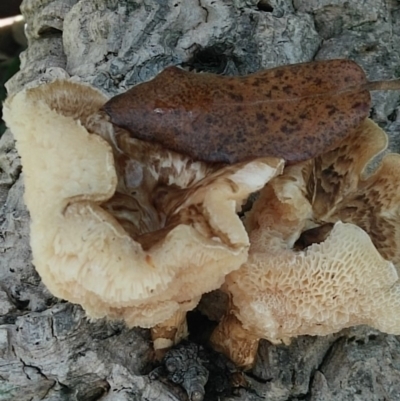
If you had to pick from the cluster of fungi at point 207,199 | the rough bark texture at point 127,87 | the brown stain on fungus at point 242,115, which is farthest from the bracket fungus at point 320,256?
the rough bark texture at point 127,87

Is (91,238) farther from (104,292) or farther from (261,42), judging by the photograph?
(261,42)

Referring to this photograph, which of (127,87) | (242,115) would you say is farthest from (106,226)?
(127,87)

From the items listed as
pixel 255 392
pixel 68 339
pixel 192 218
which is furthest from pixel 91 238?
pixel 255 392

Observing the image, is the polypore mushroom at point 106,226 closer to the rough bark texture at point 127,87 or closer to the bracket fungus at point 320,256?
the bracket fungus at point 320,256

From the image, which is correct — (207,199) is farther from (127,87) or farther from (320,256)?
(127,87)

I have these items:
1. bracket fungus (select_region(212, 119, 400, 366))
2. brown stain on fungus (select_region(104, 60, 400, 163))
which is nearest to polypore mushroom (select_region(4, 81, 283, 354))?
brown stain on fungus (select_region(104, 60, 400, 163))

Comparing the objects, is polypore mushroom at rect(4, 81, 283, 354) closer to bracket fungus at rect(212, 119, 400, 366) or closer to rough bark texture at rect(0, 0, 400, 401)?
bracket fungus at rect(212, 119, 400, 366)
